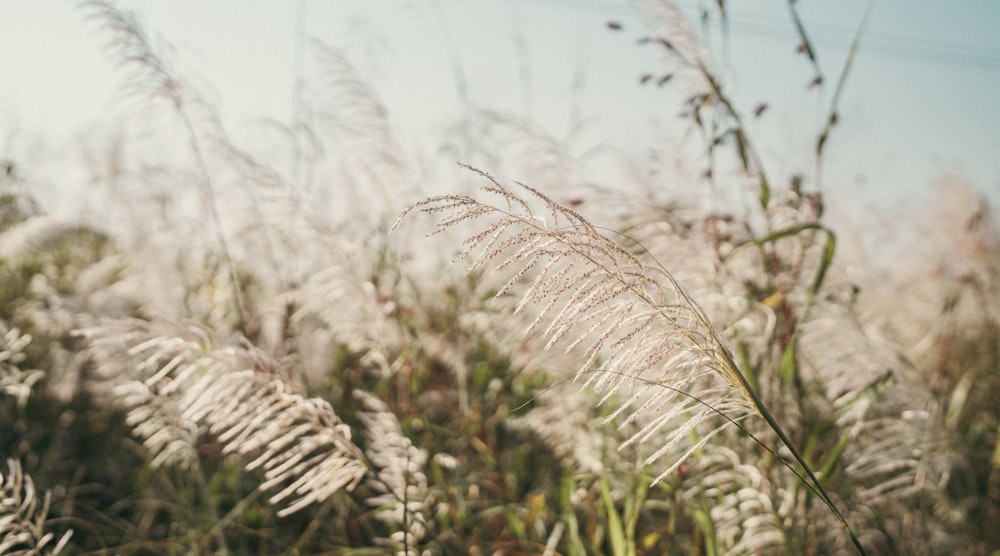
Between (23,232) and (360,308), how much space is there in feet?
8.06

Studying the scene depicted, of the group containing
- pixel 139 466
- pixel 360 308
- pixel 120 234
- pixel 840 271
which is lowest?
pixel 139 466

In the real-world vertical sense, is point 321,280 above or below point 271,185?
below

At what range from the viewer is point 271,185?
2641mm

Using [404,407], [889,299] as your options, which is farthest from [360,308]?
[889,299]

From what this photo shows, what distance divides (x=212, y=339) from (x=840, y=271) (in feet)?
8.41

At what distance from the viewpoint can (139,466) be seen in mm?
3541

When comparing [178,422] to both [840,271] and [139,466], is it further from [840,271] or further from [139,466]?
[840,271]

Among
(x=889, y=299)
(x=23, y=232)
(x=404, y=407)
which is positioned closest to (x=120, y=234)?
(x=23, y=232)

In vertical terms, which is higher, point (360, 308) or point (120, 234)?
point (360, 308)

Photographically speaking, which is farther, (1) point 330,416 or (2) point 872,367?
(2) point 872,367

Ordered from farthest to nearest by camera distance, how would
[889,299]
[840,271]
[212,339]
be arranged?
1. [889,299]
2. [840,271]
3. [212,339]

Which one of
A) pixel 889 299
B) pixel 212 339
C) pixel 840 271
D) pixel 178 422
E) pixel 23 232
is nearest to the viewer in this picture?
pixel 212 339

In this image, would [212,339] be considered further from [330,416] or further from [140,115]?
[140,115]

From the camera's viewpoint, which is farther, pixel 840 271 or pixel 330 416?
pixel 840 271
